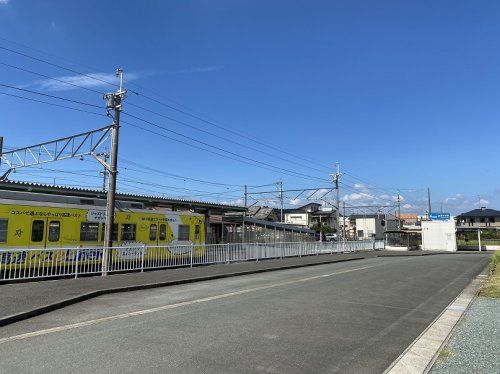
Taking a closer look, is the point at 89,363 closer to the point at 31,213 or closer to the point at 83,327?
the point at 83,327

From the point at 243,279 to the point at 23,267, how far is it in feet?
24.2

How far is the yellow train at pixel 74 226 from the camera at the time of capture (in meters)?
16.0

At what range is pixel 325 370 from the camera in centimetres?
546

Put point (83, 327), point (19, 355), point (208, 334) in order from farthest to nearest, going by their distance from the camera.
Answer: point (83, 327) → point (208, 334) → point (19, 355)

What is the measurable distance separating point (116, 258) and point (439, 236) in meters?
48.3

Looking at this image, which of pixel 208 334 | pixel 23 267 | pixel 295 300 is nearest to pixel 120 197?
pixel 23 267

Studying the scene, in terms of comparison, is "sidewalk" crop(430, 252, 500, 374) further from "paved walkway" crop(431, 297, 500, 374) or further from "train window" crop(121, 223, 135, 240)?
"train window" crop(121, 223, 135, 240)

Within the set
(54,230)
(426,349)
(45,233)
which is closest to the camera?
(426,349)

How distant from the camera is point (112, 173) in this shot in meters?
17.2

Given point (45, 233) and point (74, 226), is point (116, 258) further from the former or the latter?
point (45, 233)

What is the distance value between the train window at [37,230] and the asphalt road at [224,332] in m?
6.91

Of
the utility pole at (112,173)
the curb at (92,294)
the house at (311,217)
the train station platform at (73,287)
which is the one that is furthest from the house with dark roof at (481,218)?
the utility pole at (112,173)

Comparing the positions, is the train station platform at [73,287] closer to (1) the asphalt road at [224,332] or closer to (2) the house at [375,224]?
(1) the asphalt road at [224,332]

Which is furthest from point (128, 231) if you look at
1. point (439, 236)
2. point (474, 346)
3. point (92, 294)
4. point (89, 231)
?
point (439, 236)
